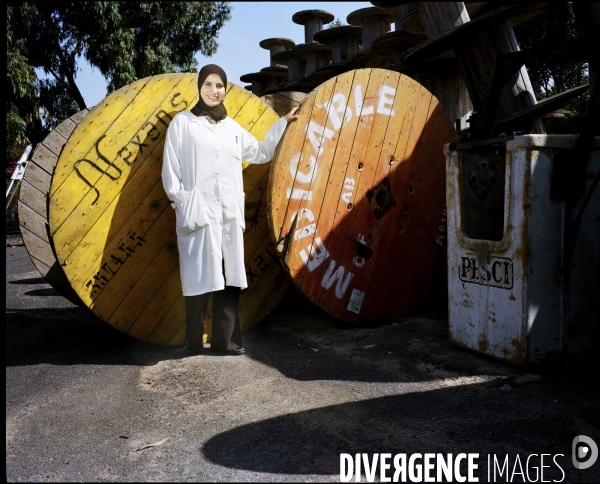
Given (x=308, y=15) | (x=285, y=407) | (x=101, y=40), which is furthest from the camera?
(x=101, y=40)

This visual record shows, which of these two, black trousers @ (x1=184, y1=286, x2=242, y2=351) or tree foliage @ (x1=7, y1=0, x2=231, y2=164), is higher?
tree foliage @ (x1=7, y1=0, x2=231, y2=164)

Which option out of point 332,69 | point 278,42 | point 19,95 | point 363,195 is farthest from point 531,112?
point 19,95

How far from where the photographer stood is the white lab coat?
3.70 metres

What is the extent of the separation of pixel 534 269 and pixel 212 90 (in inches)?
89.4

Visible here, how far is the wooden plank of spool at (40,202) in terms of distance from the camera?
15.7 ft

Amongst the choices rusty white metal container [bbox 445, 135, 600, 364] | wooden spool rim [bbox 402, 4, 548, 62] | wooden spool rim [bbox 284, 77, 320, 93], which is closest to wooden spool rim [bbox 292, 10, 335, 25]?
wooden spool rim [bbox 284, 77, 320, 93]

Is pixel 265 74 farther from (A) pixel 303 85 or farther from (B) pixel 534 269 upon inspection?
(B) pixel 534 269

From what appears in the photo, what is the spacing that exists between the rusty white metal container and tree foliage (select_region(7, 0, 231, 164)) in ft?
42.6

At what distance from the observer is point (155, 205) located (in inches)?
155

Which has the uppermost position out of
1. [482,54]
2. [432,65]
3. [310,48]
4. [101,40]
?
[101,40]

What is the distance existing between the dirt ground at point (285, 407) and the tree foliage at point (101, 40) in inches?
479

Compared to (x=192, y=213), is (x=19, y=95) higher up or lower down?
higher up

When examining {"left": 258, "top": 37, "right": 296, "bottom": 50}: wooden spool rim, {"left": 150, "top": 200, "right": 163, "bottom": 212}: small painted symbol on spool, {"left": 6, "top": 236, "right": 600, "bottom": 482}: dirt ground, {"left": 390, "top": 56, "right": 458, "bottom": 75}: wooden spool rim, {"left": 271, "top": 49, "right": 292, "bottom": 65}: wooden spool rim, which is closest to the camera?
{"left": 6, "top": 236, "right": 600, "bottom": 482}: dirt ground

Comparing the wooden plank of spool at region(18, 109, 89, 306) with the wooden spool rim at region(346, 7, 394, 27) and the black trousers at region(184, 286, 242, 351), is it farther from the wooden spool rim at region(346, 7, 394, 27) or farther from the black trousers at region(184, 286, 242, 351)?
the wooden spool rim at region(346, 7, 394, 27)
